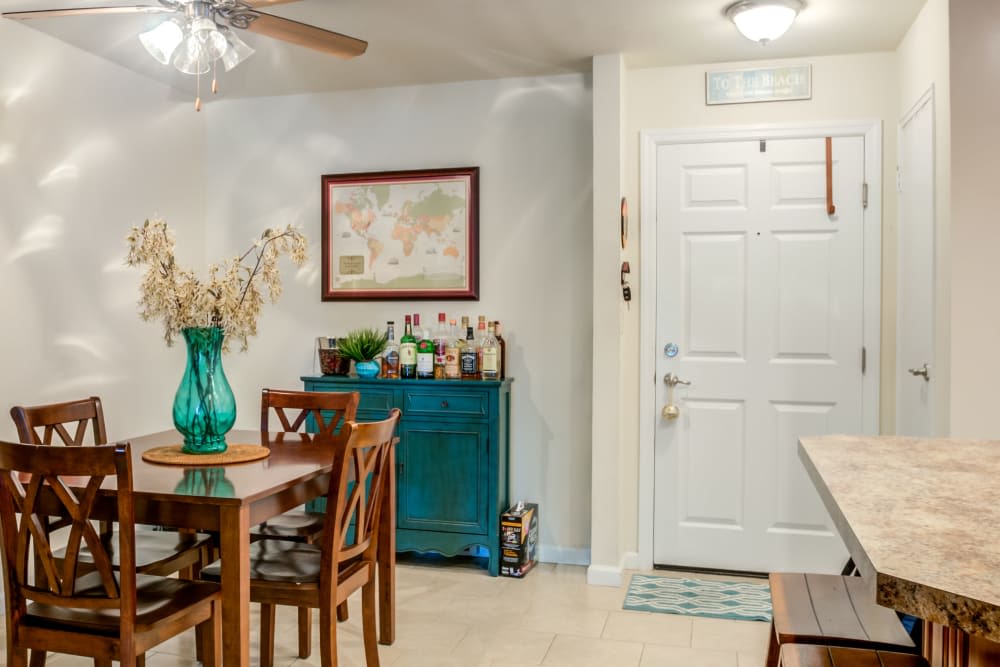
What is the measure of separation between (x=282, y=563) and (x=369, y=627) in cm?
36

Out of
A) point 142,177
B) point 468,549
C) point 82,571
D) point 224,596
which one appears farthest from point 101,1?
point 468,549

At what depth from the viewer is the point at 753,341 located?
3.87 metres

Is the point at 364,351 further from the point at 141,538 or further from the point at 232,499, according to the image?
the point at 232,499

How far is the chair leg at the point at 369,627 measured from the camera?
262 centimetres

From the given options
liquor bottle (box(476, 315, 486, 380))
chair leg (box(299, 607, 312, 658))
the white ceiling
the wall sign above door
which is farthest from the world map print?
chair leg (box(299, 607, 312, 658))

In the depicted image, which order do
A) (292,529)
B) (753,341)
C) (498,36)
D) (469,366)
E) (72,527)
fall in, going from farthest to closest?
1. (469,366)
2. (753,341)
3. (498,36)
4. (292,529)
5. (72,527)

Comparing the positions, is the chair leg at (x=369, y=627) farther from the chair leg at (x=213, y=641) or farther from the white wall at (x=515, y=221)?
the white wall at (x=515, y=221)

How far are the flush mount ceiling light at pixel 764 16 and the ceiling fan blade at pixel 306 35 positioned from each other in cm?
143

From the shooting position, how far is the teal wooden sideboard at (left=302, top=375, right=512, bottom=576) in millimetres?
3895

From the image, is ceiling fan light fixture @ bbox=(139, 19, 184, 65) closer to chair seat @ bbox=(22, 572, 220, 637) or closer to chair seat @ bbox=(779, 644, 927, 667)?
chair seat @ bbox=(22, 572, 220, 637)

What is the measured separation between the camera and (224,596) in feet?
7.06

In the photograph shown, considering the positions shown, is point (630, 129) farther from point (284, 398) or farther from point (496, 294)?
point (284, 398)

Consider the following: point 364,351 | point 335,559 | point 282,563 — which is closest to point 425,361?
point 364,351

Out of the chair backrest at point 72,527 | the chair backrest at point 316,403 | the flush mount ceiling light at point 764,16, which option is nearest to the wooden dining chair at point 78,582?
the chair backrest at point 72,527
